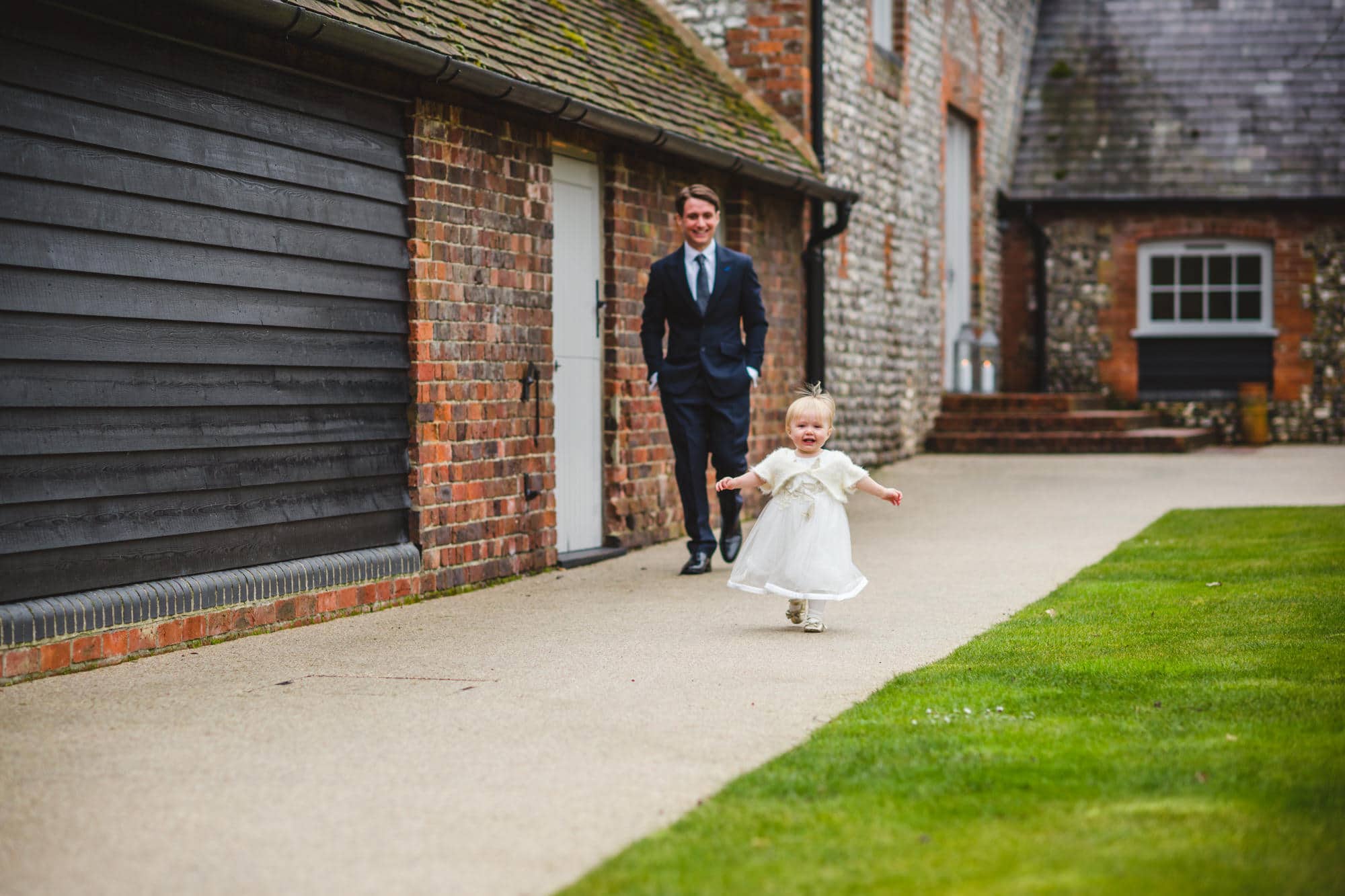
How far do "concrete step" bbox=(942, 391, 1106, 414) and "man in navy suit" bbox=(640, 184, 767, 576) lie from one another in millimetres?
10833

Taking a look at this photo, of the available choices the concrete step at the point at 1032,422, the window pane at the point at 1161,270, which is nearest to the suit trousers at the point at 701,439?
the concrete step at the point at 1032,422

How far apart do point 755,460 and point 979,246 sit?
950 cm

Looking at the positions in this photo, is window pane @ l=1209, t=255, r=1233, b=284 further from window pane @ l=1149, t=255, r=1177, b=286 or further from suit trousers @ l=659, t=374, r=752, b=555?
suit trousers @ l=659, t=374, r=752, b=555

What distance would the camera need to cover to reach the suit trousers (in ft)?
28.8

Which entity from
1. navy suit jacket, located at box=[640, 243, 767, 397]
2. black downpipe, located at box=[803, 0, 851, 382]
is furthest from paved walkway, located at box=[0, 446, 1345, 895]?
black downpipe, located at box=[803, 0, 851, 382]

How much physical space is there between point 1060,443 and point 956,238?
3.16m

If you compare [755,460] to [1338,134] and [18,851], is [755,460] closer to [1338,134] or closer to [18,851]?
[18,851]

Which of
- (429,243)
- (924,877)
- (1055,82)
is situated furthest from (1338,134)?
(924,877)

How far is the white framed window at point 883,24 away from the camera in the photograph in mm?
16062

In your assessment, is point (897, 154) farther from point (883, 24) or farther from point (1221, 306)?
point (1221, 306)

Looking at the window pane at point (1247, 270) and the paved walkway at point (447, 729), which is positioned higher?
the window pane at point (1247, 270)

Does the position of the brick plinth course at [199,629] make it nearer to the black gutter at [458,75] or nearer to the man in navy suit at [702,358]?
the man in navy suit at [702,358]

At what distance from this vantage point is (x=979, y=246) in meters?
20.7

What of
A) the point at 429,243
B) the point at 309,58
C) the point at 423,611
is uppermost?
the point at 309,58
